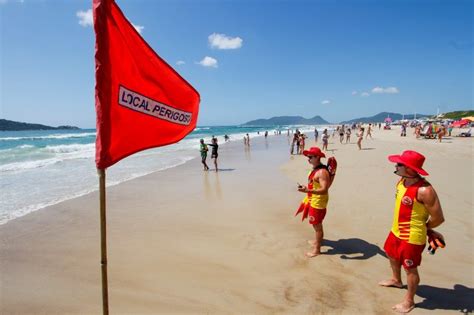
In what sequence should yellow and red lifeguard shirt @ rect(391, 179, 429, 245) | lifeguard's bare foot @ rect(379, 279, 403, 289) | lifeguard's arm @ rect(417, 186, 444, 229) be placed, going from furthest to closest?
lifeguard's bare foot @ rect(379, 279, 403, 289), yellow and red lifeguard shirt @ rect(391, 179, 429, 245), lifeguard's arm @ rect(417, 186, 444, 229)

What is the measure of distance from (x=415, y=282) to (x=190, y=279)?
3126 millimetres

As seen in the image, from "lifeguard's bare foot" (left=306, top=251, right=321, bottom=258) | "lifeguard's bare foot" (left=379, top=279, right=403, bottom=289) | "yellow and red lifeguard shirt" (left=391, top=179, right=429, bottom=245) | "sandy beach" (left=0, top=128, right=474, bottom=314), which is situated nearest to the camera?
"yellow and red lifeguard shirt" (left=391, top=179, right=429, bottom=245)

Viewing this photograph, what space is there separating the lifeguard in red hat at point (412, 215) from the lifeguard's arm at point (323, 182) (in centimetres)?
124

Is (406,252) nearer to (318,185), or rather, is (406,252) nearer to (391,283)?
(391,283)

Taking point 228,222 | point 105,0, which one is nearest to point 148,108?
point 105,0

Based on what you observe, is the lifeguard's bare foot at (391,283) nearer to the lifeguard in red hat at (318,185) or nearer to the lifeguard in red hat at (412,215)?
the lifeguard in red hat at (412,215)

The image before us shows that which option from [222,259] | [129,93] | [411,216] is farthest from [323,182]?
[129,93]

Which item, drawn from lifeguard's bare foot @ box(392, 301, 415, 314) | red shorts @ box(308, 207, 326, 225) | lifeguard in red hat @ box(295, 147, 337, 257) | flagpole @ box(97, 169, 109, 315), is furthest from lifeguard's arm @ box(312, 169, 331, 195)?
flagpole @ box(97, 169, 109, 315)

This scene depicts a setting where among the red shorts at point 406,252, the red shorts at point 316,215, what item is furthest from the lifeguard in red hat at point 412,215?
the red shorts at point 316,215

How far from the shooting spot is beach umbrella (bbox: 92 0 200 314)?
242 cm

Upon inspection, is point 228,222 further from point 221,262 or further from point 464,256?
point 464,256

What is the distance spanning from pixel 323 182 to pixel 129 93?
338cm

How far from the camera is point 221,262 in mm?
4938

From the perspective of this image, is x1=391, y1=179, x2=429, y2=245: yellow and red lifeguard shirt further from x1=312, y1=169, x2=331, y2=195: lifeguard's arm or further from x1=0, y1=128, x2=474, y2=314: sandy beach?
x1=312, y1=169, x2=331, y2=195: lifeguard's arm
